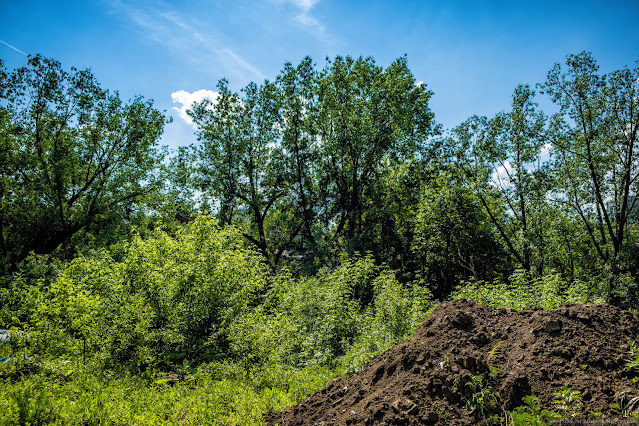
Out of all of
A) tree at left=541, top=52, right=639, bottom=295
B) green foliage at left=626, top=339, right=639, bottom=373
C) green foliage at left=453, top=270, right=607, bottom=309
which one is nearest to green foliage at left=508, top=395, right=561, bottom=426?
green foliage at left=626, top=339, right=639, bottom=373

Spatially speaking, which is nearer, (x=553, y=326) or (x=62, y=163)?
(x=553, y=326)

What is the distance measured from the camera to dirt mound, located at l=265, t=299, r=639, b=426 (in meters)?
3.61

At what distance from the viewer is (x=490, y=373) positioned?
3.91m

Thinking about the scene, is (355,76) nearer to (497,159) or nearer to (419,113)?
(419,113)

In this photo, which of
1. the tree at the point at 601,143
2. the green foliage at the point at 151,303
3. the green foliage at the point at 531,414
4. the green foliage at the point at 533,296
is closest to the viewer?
the green foliage at the point at 531,414

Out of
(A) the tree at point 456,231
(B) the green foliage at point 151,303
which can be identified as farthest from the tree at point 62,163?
(A) the tree at point 456,231

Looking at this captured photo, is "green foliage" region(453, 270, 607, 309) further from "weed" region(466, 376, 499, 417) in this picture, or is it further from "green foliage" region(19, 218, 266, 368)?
"green foliage" region(19, 218, 266, 368)

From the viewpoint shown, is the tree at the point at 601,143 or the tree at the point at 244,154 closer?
the tree at the point at 601,143

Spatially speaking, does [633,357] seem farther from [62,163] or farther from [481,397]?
[62,163]

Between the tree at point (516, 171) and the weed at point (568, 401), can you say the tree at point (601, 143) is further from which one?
the weed at point (568, 401)

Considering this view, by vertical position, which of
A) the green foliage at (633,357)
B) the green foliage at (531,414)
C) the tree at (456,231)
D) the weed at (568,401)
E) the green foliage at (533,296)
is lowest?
the green foliage at (531,414)

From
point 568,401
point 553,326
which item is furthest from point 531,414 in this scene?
point 553,326

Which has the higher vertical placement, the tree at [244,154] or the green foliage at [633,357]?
the tree at [244,154]

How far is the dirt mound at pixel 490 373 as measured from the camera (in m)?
3.61
